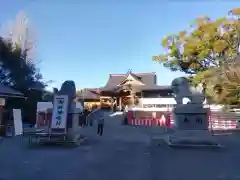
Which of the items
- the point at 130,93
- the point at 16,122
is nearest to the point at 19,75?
the point at 16,122

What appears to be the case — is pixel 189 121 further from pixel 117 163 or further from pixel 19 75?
pixel 19 75

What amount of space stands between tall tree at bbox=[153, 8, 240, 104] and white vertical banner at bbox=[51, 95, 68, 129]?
1331cm

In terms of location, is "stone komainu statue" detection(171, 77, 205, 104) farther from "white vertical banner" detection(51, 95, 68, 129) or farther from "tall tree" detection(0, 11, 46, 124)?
"tall tree" detection(0, 11, 46, 124)

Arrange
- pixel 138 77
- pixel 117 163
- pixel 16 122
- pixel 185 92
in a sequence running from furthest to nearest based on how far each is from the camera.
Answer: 1. pixel 138 77
2. pixel 16 122
3. pixel 185 92
4. pixel 117 163

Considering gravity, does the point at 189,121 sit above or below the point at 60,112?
below

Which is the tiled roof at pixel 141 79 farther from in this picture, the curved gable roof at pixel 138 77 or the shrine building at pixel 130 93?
the shrine building at pixel 130 93

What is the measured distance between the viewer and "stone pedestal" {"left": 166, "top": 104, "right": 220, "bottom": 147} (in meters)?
10.4

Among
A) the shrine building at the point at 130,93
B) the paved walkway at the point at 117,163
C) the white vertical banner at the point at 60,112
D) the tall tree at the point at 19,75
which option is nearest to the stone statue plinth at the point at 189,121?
the paved walkway at the point at 117,163

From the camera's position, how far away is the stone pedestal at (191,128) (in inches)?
409

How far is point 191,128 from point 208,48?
13574 mm

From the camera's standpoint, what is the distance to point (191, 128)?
434 inches

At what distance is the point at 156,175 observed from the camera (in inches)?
242

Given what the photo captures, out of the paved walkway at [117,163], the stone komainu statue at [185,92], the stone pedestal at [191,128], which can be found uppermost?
the stone komainu statue at [185,92]

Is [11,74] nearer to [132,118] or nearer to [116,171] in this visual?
[132,118]
